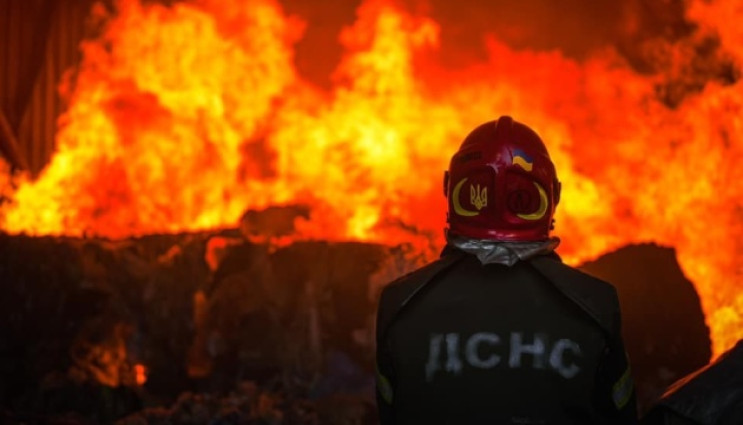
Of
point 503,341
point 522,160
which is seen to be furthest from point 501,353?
point 522,160

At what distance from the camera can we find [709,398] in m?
1.80

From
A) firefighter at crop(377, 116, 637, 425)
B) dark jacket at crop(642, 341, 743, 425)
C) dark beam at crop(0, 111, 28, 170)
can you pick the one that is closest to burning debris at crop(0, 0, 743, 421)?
dark beam at crop(0, 111, 28, 170)

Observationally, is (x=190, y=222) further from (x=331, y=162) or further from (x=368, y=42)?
(x=368, y=42)

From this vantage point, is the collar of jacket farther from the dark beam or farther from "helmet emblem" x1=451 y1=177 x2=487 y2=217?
the dark beam

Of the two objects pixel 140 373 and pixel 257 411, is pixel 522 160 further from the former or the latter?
pixel 140 373

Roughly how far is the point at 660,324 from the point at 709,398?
391 cm

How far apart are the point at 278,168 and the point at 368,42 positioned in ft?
5.83

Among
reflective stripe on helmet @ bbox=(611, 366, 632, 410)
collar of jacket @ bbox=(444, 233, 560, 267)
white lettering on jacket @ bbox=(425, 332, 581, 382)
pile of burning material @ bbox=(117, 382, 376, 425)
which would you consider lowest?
pile of burning material @ bbox=(117, 382, 376, 425)

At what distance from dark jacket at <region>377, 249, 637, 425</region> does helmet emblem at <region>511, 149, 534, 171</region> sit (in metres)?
0.31

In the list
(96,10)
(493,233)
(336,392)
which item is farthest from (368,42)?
(493,233)

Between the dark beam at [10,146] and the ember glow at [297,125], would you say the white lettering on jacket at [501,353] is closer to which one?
the ember glow at [297,125]

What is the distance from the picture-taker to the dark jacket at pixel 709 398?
5.80 ft

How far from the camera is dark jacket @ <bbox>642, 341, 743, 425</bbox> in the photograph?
177 cm

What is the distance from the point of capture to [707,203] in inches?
297
